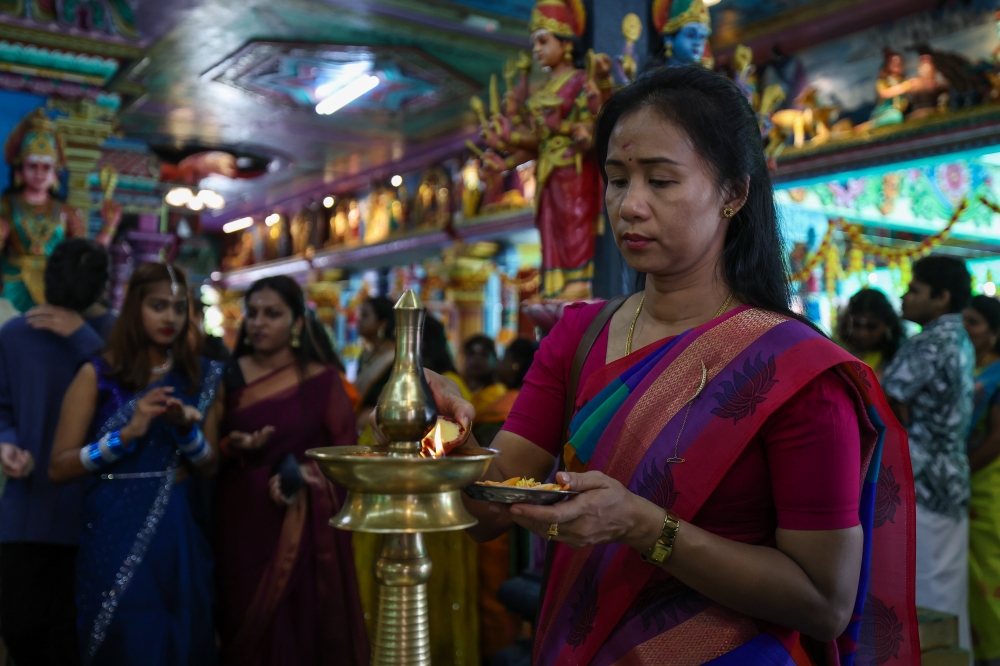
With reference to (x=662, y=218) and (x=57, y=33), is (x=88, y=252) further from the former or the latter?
(x=57, y=33)

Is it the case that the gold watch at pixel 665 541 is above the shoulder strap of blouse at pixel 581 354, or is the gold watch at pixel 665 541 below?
below

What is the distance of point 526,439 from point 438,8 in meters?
6.69

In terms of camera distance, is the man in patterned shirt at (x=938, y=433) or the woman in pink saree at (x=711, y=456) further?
the man in patterned shirt at (x=938, y=433)

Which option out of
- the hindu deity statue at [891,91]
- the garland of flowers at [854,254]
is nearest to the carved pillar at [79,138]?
the garland of flowers at [854,254]

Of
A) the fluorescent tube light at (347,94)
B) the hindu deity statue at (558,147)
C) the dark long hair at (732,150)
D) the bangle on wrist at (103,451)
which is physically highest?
the fluorescent tube light at (347,94)

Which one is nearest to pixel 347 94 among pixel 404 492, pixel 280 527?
pixel 280 527

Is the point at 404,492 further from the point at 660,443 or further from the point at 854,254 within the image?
the point at 854,254

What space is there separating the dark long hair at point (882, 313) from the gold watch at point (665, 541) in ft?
9.65

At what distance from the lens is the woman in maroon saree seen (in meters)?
2.65

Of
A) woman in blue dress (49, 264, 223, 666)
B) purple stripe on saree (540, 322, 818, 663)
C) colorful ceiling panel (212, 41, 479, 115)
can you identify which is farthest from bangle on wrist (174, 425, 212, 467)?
colorful ceiling panel (212, 41, 479, 115)

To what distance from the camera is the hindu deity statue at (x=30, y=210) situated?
507 centimetres

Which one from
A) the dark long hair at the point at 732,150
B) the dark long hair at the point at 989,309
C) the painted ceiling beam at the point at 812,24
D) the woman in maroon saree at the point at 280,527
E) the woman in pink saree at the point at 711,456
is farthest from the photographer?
the painted ceiling beam at the point at 812,24

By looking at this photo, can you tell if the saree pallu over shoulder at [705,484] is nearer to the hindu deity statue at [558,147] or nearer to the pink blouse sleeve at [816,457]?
the pink blouse sleeve at [816,457]

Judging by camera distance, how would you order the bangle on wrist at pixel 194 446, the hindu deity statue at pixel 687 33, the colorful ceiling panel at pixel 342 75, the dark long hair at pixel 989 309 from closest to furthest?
the bangle on wrist at pixel 194 446 < the hindu deity statue at pixel 687 33 < the dark long hair at pixel 989 309 < the colorful ceiling panel at pixel 342 75
